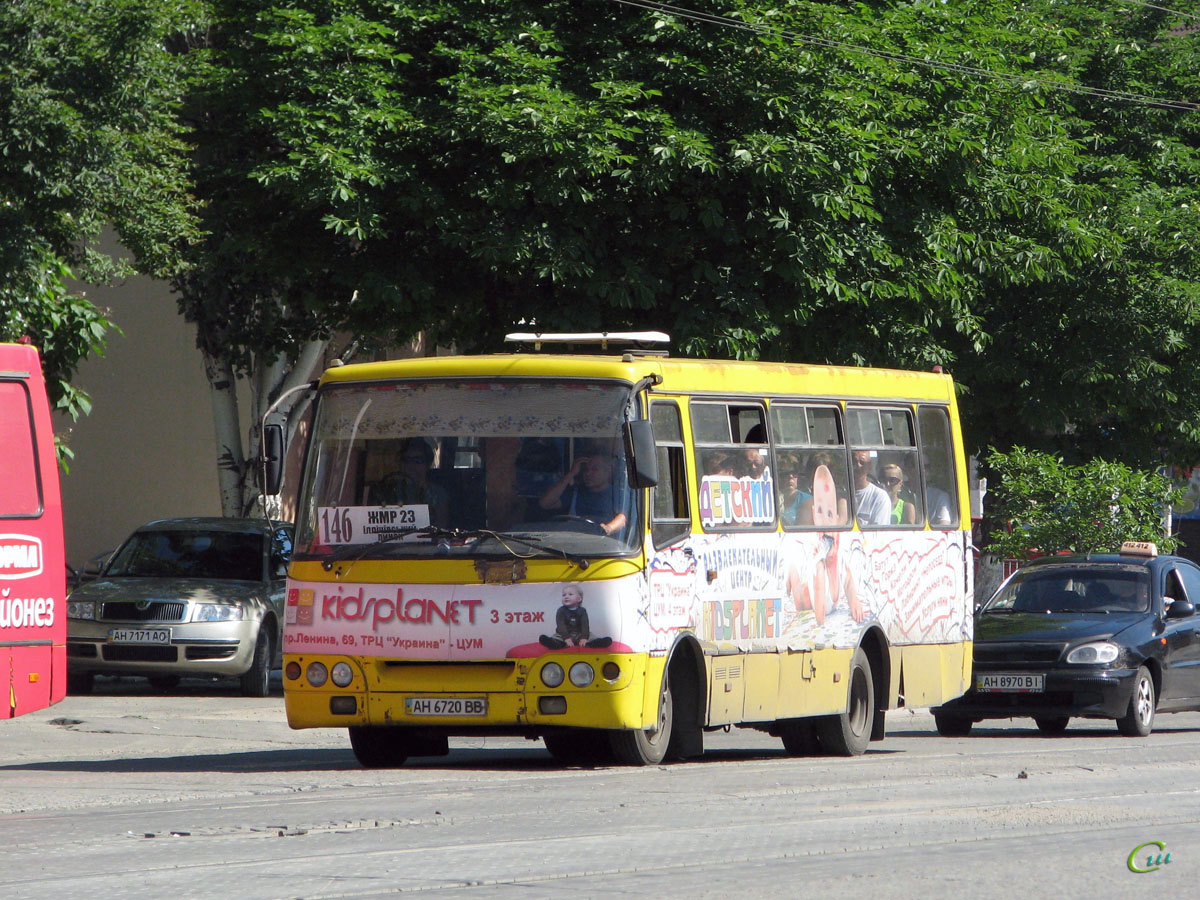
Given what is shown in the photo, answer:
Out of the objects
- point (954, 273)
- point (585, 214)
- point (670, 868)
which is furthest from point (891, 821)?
point (954, 273)

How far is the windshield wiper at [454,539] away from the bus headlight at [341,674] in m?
0.59

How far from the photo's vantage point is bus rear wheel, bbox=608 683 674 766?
11.8 metres

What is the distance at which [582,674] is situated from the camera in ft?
37.1

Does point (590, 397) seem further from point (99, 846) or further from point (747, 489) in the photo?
point (99, 846)

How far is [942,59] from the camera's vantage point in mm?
21344

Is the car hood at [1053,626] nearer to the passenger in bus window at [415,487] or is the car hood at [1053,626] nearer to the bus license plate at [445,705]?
the bus license plate at [445,705]

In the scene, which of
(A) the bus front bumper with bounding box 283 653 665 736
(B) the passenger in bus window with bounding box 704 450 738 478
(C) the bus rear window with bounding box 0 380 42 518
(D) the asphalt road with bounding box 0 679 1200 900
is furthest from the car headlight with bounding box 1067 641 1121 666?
(C) the bus rear window with bounding box 0 380 42 518

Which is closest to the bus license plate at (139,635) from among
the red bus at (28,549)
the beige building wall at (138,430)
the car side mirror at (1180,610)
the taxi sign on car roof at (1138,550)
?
the red bus at (28,549)

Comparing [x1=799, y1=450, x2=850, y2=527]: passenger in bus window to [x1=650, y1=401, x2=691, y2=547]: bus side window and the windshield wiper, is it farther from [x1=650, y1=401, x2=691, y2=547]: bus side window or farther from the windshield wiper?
the windshield wiper

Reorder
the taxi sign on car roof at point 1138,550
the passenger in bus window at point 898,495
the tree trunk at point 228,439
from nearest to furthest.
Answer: the passenger in bus window at point 898,495, the taxi sign on car roof at point 1138,550, the tree trunk at point 228,439

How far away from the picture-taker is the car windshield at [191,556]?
Result: 20234mm

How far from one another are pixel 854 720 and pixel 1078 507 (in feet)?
34.5

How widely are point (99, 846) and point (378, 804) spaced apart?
188 centimetres

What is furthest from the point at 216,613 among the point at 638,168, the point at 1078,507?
the point at 1078,507
